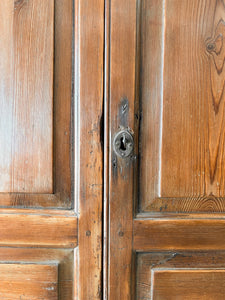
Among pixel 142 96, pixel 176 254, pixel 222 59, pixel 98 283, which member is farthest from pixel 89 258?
pixel 222 59

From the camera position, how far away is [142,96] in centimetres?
46

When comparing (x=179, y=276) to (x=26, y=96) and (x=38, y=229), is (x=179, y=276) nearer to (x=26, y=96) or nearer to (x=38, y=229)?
(x=38, y=229)

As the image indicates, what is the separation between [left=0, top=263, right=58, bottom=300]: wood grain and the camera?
1.53 ft

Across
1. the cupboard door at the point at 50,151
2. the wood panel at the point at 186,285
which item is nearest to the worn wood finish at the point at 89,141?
the cupboard door at the point at 50,151

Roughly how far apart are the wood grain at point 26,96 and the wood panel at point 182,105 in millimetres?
166

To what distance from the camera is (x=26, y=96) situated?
462 mm

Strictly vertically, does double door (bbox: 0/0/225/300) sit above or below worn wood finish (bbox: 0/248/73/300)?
above

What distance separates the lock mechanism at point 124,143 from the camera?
1.48 ft

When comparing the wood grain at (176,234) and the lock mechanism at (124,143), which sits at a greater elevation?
the lock mechanism at (124,143)

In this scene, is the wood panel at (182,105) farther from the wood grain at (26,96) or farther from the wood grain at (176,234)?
the wood grain at (26,96)

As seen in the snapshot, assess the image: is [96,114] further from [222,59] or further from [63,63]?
[222,59]

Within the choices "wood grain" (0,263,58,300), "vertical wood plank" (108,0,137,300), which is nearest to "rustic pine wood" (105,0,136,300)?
"vertical wood plank" (108,0,137,300)

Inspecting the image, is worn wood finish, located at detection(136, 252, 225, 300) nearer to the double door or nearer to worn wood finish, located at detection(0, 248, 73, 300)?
the double door

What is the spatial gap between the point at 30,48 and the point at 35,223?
0.31m
